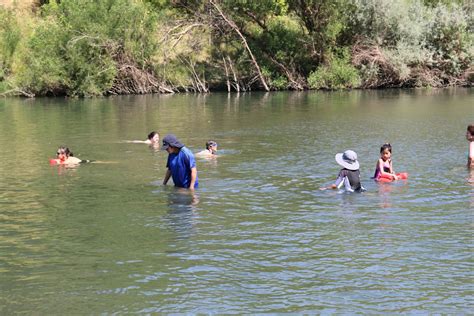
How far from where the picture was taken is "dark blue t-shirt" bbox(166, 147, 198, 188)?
1756cm

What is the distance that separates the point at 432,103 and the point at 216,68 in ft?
85.0

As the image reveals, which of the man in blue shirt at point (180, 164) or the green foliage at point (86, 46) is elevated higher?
the green foliage at point (86, 46)

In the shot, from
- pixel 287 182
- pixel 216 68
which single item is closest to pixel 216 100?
pixel 216 68

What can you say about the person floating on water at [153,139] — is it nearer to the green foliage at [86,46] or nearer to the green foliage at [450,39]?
the green foliage at [86,46]

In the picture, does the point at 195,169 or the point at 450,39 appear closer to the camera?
the point at 195,169

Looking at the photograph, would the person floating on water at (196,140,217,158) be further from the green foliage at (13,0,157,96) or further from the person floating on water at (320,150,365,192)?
the green foliage at (13,0,157,96)

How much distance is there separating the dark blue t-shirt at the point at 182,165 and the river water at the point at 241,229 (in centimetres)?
42

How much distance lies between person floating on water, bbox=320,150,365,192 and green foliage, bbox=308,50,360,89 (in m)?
46.0

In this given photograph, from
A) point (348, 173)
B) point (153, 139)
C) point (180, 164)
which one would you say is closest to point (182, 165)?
point (180, 164)

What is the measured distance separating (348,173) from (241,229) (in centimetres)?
437

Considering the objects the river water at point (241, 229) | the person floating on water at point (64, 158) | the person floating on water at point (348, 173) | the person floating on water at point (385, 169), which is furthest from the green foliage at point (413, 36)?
the person floating on water at point (348, 173)

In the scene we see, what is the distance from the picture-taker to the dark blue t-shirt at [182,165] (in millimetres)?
17562

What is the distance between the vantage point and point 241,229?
1542cm

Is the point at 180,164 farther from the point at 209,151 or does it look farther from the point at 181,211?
the point at 209,151
